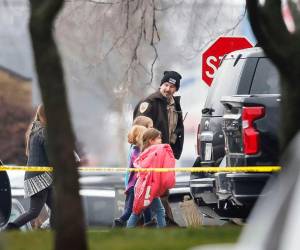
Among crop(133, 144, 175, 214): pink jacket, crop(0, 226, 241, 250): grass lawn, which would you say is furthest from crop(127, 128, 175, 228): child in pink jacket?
crop(0, 226, 241, 250): grass lawn

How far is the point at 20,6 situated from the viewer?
2408 cm

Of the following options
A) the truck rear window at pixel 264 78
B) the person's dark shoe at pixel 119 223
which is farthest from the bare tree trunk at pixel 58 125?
the person's dark shoe at pixel 119 223

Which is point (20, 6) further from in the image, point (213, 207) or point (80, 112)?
point (80, 112)

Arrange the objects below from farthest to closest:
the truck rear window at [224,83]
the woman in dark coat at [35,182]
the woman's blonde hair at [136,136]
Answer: the woman's blonde hair at [136,136] → the woman in dark coat at [35,182] → the truck rear window at [224,83]

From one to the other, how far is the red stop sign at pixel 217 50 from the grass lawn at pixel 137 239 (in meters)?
5.48

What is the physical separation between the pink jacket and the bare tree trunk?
19.2 ft

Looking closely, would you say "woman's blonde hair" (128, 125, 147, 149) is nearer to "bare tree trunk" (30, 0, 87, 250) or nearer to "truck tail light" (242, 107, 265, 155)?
"truck tail light" (242, 107, 265, 155)

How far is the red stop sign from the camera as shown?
18.0 m

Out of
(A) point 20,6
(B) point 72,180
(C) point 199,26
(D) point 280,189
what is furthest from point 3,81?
(D) point 280,189

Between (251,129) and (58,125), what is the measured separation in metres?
4.40

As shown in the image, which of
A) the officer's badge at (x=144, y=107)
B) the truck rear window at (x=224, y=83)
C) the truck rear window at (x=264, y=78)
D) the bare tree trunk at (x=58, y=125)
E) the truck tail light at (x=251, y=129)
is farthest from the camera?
the officer's badge at (x=144, y=107)

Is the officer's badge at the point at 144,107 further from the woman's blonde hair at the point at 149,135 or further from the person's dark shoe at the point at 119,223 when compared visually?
the person's dark shoe at the point at 119,223

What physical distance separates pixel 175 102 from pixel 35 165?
2083 mm

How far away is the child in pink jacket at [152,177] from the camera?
1555cm
